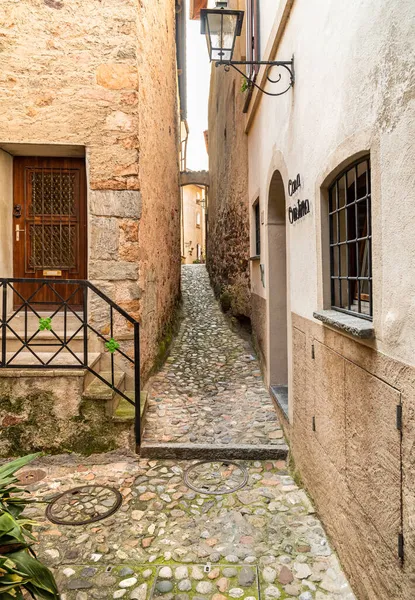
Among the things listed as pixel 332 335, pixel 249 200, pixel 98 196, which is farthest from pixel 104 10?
pixel 332 335

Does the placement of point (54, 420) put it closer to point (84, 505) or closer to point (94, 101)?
point (84, 505)

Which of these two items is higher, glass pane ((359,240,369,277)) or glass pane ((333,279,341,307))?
glass pane ((359,240,369,277))

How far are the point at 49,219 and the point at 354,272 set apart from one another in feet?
12.3

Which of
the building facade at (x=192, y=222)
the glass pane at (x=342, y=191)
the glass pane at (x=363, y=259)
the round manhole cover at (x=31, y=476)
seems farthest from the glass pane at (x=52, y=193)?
the building facade at (x=192, y=222)

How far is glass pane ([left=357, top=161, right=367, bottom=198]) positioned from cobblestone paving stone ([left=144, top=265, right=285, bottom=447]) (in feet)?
8.24

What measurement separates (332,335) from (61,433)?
2752 millimetres

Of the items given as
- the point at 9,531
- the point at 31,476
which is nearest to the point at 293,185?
the point at 9,531

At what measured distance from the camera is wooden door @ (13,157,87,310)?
4773 mm

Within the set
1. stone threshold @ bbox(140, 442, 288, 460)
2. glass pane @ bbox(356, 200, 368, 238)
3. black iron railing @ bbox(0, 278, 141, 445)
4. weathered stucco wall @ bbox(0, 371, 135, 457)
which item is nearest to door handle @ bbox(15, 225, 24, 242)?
black iron railing @ bbox(0, 278, 141, 445)

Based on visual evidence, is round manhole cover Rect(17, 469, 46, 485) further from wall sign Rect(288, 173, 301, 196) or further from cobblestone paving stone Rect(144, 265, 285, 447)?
wall sign Rect(288, 173, 301, 196)

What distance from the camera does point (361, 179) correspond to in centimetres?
235

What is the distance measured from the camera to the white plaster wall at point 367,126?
157cm

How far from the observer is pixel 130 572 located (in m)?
2.41

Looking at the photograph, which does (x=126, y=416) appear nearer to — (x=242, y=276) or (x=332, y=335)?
(x=332, y=335)
